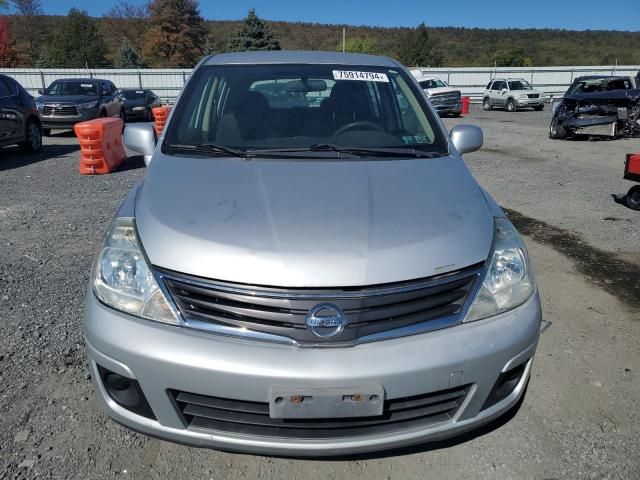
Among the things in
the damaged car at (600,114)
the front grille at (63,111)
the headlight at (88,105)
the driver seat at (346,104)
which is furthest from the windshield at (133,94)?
the driver seat at (346,104)

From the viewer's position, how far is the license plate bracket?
175cm

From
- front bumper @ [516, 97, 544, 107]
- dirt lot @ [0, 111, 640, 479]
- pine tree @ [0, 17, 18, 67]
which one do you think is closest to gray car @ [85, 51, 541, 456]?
dirt lot @ [0, 111, 640, 479]

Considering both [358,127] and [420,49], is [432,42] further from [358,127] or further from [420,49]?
[358,127]

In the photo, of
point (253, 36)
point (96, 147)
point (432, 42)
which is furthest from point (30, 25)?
point (96, 147)

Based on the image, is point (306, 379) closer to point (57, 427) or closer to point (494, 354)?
point (494, 354)

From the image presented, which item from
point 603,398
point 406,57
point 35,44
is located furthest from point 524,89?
point 35,44

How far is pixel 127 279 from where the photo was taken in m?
2.01

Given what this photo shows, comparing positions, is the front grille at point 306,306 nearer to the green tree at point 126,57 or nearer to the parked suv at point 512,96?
the parked suv at point 512,96

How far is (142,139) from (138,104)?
18344mm

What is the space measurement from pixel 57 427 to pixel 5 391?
0.49 m

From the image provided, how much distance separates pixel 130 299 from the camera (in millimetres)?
1964

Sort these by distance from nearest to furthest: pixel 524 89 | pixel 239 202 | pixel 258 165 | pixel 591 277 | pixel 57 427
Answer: pixel 239 202, pixel 57 427, pixel 258 165, pixel 591 277, pixel 524 89

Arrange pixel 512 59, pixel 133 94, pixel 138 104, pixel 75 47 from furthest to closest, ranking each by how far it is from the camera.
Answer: pixel 512 59 → pixel 75 47 → pixel 133 94 → pixel 138 104

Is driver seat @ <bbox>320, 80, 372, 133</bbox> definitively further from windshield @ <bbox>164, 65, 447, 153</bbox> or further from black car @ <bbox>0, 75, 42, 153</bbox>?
black car @ <bbox>0, 75, 42, 153</bbox>
